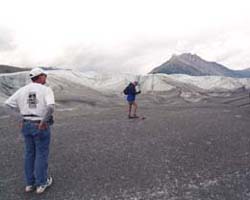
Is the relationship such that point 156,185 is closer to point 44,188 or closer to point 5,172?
point 44,188

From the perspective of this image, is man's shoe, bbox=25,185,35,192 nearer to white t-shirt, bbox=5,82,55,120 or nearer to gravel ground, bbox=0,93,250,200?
gravel ground, bbox=0,93,250,200

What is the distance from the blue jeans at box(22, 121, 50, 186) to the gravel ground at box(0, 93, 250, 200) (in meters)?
0.34

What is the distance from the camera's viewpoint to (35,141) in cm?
500

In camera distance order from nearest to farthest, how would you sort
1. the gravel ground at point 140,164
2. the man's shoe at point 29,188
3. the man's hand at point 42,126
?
the man's hand at point 42,126 → the man's shoe at point 29,188 → the gravel ground at point 140,164

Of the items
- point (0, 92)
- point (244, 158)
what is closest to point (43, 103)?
point (244, 158)

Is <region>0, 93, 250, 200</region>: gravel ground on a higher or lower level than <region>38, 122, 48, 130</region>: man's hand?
lower

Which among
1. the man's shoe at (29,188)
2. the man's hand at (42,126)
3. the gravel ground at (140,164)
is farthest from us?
the gravel ground at (140,164)

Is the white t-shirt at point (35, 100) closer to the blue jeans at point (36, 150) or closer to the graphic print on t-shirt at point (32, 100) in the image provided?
the graphic print on t-shirt at point (32, 100)

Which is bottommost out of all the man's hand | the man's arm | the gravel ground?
the gravel ground

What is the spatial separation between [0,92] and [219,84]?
2486cm

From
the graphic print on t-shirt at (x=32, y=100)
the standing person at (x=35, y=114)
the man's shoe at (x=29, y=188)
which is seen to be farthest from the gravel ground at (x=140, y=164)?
the graphic print on t-shirt at (x=32, y=100)

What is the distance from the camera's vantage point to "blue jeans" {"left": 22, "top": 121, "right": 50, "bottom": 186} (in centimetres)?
495

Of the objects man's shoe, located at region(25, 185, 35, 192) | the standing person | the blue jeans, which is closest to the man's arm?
the standing person

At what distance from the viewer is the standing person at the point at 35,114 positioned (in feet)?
16.2
